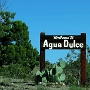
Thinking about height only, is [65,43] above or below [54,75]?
above

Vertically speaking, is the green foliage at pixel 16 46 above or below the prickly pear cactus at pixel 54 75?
above

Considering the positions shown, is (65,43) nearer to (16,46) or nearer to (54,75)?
(54,75)

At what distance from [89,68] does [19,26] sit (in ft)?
73.9

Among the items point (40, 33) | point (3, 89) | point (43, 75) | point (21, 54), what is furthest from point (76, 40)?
point (21, 54)

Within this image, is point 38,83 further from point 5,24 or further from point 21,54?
point 5,24

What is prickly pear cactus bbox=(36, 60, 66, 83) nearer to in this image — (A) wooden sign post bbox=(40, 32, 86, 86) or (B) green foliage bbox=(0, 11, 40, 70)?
(A) wooden sign post bbox=(40, 32, 86, 86)

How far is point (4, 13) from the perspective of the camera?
4716cm

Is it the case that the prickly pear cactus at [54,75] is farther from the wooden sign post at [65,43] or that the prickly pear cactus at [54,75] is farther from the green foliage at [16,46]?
the green foliage at [16,46]

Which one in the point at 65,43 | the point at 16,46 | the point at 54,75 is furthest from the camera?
the point at 16,46

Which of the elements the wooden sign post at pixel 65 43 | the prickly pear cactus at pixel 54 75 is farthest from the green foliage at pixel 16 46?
the prickly pear cactus at pixel 54 75

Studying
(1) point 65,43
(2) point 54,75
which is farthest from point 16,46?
(2) point 54,75

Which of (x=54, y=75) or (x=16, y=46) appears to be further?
(x=16, y=46)

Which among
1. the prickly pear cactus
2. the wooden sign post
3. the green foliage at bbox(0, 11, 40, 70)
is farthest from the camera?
the green foliage at bbox(0, 11, 40, 70)

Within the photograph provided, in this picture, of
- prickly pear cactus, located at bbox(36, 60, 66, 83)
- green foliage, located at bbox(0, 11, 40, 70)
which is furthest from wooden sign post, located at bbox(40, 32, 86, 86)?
green foliage, located at bbox(0, 11, 40, 70)
